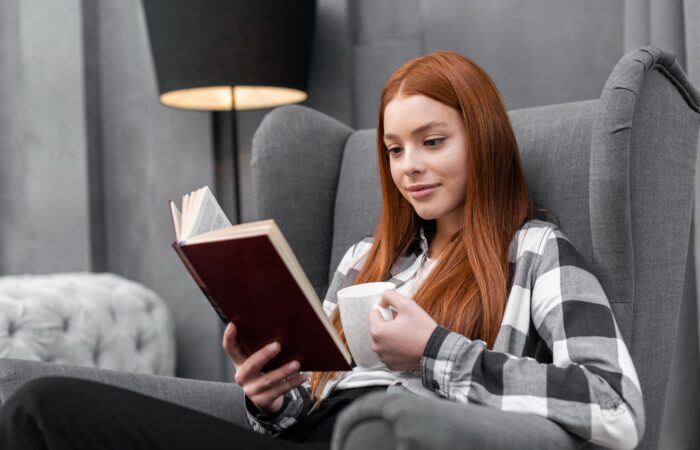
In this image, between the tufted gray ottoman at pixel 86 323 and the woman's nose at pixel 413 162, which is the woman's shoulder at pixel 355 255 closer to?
the woman's nose at pixel 413 162

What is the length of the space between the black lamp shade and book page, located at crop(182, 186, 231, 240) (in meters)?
0.94

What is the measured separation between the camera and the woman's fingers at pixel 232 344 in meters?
1.01

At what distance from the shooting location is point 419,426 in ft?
2.36

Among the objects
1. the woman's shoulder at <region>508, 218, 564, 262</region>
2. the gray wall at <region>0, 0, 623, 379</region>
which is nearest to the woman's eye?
the woman's shoulder at <region>508, 218, 564, 262</region>

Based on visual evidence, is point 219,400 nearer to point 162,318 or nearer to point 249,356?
point 249,356

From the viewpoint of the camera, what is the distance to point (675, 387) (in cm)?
171

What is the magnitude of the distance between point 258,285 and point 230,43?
1.15 meters

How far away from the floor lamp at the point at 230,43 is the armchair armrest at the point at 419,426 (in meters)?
1.31

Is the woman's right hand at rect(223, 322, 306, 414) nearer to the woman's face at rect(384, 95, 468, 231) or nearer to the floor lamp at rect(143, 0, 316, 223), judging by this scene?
the woman's face at rect(384, 95, 468, 231)

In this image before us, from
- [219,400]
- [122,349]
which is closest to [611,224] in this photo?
[219,400]

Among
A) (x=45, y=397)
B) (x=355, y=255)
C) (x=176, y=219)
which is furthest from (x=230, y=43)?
(x=45, y=397)

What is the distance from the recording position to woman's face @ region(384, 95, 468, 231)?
120 centimetres

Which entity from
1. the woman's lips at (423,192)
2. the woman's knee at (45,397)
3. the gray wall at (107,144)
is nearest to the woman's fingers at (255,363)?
the woman's knee at (45,397)

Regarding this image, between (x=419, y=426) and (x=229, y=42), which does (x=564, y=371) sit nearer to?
(x=419, y=426)
